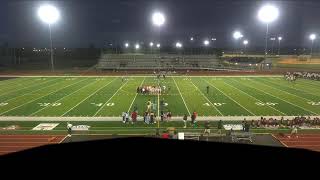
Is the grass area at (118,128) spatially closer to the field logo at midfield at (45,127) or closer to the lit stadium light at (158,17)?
the field logo at midfield at (45,127)

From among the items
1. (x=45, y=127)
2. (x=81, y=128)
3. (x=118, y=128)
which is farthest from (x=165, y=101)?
(x=45, y=127)

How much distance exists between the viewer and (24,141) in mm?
18109

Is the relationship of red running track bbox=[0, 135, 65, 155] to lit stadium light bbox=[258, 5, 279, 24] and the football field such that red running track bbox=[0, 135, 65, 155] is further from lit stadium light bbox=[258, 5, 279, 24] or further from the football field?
lit stadium light bbox=[258, 5, 279, 24]

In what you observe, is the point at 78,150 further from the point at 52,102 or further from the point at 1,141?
the point at 52,102

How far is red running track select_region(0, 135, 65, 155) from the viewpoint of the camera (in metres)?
17.0

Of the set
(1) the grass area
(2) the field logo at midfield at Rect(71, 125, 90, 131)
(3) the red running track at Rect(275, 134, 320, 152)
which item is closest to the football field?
(1) the grass area

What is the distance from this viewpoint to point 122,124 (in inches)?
858

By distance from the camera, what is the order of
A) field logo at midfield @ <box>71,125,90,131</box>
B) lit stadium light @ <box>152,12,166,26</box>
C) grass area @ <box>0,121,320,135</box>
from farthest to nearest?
lit stadium light @ <box>152,12,166,26</box>, field logo at midfield @ <box>71,125,90,131</box>, grass area @ <box>0,121,320,135</box>

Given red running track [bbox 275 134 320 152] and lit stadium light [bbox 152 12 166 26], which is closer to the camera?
red running track [bbox 275 134 320 152]

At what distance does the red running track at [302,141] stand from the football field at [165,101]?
5940mm

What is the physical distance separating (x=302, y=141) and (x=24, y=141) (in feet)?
47.4

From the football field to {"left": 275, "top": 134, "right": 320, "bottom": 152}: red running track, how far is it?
19.5 feet

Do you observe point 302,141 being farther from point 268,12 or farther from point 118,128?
point 268,12

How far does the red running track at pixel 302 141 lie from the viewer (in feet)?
56.8
